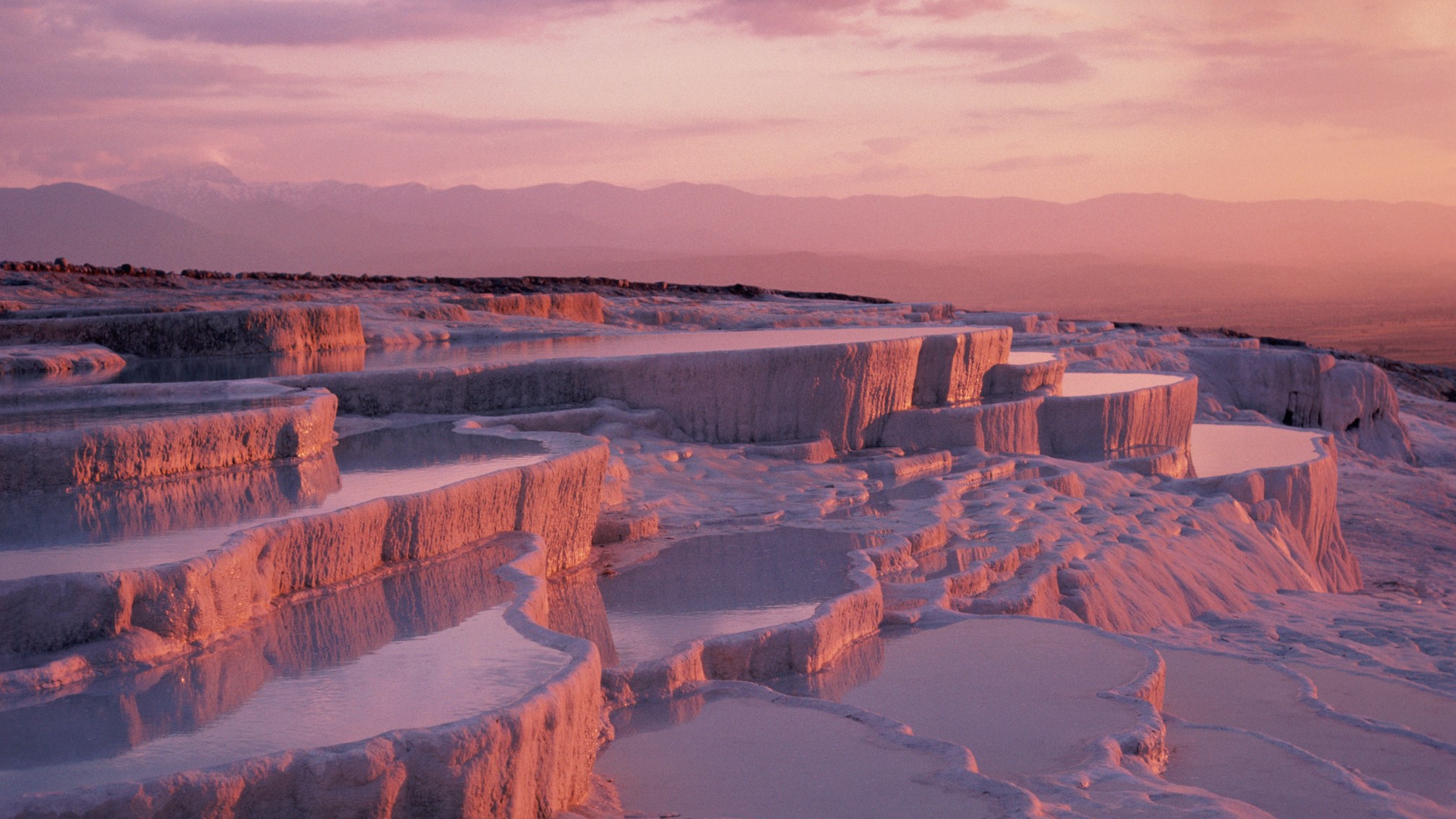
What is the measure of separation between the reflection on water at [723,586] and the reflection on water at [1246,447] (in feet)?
16.2

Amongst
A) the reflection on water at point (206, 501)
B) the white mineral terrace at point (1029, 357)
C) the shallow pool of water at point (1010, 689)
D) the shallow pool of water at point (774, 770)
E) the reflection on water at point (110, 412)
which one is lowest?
the shallow pool of water at point (1010, 689)

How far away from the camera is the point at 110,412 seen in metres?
5.30

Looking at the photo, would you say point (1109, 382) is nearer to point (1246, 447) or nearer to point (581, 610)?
point (1246, 447)

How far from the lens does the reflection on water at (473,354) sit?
7.47 m

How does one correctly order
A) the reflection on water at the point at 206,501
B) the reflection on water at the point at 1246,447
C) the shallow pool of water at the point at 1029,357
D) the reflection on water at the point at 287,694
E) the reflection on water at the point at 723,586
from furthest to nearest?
the shallow pool of water at the point at 1029,357
the reflection on water at the point at 1246,447
the reflection on water at the point at 723,586
the reflection on water at the point at 206,501
the reflection on water at the point at 287,694

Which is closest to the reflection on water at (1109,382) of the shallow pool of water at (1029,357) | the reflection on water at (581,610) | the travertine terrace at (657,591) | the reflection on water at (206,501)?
the shallow pool of water at (1029,357)

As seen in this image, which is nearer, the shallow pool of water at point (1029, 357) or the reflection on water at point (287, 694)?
the reflection on water at point (287, 694)

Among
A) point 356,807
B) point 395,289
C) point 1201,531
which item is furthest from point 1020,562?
point 395,289

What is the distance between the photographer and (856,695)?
13.3 ft

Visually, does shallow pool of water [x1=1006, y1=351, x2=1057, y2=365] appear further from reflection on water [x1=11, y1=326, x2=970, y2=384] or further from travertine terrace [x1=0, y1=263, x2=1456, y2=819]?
reflection on water [x1=11, y1=326, x2=970, y2=384]

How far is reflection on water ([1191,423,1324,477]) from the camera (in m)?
10.0

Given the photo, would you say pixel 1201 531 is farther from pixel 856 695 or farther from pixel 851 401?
pixel 856 695

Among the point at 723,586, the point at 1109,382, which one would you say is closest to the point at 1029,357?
the point at 1109,382

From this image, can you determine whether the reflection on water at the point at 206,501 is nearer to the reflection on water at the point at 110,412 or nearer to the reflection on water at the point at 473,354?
the reflection on water at the point at 110,412
